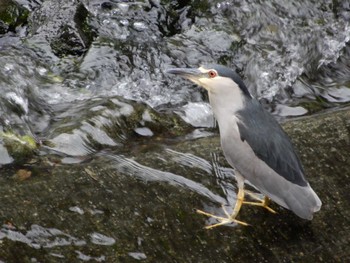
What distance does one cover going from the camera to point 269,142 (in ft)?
14.0

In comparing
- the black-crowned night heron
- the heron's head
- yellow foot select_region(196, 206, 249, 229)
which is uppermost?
the heron's head

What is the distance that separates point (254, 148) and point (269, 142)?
0.37 ft

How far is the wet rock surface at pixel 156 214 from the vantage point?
12.2 ft

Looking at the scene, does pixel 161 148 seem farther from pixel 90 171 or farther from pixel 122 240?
pixel 122 240

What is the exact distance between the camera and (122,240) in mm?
3789

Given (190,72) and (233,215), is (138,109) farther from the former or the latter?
(233,215)

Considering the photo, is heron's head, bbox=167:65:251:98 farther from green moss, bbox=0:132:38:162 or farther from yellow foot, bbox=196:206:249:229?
green moss, bbox=0:132:38:162

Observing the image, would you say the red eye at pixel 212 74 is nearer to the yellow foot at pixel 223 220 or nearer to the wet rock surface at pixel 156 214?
the wet rock surface at pixel 156 214

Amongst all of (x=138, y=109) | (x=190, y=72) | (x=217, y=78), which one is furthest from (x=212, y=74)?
(x=138, y=109)

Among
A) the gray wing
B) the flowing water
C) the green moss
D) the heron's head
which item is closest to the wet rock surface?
the flowing water

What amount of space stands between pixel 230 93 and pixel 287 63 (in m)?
3.02

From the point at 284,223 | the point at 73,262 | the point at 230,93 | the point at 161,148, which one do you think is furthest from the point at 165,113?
the point at 73,262

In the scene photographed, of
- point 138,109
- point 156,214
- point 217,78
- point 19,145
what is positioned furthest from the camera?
point 138,109

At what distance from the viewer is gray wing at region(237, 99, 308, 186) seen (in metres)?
4.21
